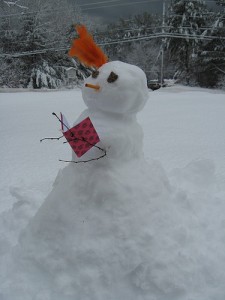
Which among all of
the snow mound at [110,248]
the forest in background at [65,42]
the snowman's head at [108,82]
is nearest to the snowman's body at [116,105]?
the snowman's head at [108,82]

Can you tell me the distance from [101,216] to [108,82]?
0.67 metres

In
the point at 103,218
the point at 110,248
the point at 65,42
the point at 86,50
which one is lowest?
the point at 65,42

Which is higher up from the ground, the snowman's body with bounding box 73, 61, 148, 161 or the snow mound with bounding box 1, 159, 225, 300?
the snowman's body with bounding box 73, 61, 148, 161

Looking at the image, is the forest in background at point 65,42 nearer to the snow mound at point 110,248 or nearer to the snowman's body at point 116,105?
the snowman's body at point 116,105

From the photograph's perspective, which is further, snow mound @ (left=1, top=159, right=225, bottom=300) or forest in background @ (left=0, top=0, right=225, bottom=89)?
forest in background @ (left=0, top=0, right=225, bottom=89)

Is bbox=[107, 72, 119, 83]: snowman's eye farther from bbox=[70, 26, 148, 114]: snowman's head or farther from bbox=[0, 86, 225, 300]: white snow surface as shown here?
bbox=[0, 86, 225, 300]: white snow surface

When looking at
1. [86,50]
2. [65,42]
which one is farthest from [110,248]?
[65,42]

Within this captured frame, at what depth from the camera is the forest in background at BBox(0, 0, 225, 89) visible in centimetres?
1415

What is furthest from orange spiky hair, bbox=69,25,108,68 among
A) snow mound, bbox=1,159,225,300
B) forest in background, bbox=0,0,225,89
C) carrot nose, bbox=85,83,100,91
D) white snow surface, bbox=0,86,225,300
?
forest in background, bbox=0,0,225,89

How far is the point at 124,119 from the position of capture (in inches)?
60.5

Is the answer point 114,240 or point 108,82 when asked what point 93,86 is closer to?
point 108,82

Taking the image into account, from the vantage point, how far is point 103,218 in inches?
55.5

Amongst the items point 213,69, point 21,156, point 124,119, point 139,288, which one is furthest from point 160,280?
point 213,69

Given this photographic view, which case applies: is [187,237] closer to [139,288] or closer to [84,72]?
[139,288]
